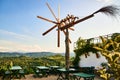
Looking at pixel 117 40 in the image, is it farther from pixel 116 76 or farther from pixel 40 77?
pixel 40 77

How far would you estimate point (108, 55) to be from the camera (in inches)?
102

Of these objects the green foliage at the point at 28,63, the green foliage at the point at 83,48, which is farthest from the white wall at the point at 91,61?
the green foliage at the point at 28,63

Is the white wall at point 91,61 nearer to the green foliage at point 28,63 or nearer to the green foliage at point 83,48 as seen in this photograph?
the green foliage at point 83,48

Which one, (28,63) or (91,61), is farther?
(28,63)

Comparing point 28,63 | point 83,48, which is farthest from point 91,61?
point 28,63

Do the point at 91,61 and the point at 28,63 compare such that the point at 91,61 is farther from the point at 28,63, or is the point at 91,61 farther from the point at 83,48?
the point at 28,63

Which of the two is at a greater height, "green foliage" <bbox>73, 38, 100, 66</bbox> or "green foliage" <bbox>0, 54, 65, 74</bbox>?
"green foliage" <bbox>73, 38, 100, 66</bbox>

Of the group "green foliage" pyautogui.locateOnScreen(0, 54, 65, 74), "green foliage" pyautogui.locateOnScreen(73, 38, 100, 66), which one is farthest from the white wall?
"green foliage" pyautogui.locateOnScreen(0, 54, 65, 74)

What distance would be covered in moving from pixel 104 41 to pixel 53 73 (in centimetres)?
1752

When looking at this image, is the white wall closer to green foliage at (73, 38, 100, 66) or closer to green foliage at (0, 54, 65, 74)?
green foliage at (73, 38, 100, 66)

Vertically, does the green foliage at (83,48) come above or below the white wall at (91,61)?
above

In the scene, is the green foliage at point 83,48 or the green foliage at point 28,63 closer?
the green foliage at point 28,63

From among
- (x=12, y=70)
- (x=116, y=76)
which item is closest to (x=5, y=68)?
(x=12, y=70)

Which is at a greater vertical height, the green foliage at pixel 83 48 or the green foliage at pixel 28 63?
the green foliage at pixel 83 48
